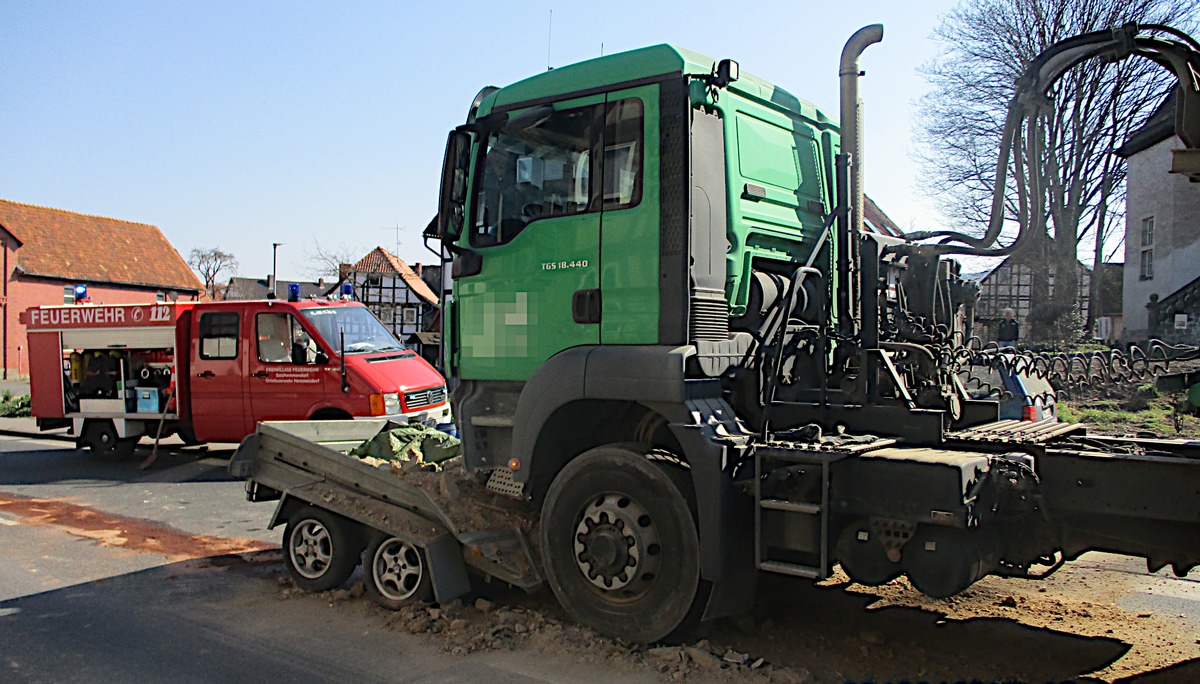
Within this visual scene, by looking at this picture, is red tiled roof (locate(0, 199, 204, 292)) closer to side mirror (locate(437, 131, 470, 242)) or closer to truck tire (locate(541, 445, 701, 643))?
side mirror (locate(437, 131, 470, 242))

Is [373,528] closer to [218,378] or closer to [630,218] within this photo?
[630,218]

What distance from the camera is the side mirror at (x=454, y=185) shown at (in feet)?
19.5

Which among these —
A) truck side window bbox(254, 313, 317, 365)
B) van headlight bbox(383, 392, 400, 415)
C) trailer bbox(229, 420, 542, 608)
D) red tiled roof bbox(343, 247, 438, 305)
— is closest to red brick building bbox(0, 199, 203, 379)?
red tiled roof bbox(343, 247, 438, 305)

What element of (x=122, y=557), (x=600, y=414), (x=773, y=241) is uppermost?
(x=773, y=241)

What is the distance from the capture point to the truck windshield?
12305 millimetres

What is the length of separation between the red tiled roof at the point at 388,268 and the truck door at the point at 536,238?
39.6 meters

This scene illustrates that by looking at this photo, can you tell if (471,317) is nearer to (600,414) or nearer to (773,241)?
(600,414)

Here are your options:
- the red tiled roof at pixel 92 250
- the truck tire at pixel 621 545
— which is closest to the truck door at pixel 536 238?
the truck tire at pixel 621 545

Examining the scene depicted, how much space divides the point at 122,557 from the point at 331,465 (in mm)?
2569

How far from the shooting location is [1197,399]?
521 centimetres

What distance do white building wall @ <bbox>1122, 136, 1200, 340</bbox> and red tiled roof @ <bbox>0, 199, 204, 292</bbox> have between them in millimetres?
44399

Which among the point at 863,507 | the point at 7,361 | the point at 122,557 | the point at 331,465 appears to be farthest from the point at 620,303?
the point at 7,361

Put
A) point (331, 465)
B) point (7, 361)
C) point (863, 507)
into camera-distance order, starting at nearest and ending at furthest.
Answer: point (863, 507)
point (331, 465)
point (7, 361)

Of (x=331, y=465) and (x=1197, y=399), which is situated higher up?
(x=1197, y=399)
